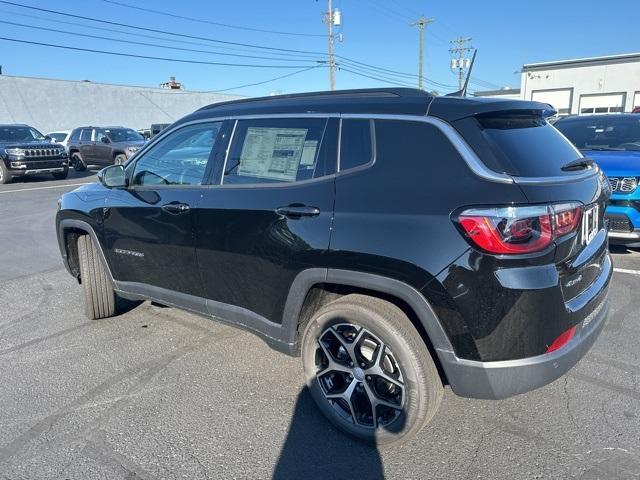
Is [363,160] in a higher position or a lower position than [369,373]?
higher

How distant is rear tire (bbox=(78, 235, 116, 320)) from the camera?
409cm

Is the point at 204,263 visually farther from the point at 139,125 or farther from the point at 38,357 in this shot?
the point at 139,125

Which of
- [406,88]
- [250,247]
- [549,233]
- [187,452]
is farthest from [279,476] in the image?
[406,88]

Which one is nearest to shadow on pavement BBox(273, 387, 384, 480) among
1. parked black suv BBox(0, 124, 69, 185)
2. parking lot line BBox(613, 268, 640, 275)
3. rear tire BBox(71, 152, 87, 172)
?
parking lot line BBox(613, 268, 640, 275)

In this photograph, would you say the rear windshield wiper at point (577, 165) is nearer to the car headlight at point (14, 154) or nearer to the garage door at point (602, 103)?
the car headlight at point (14, 154)

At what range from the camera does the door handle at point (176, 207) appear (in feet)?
10.4

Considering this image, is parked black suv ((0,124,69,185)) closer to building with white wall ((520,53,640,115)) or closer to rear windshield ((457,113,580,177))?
rear windshield ((457,113,580,177))

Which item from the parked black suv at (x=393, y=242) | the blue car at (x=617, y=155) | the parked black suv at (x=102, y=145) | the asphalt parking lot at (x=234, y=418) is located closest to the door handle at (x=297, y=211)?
the parked black suv at (x=393, y=242)

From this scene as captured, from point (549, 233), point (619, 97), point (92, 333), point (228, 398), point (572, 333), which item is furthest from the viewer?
point (619, 97)

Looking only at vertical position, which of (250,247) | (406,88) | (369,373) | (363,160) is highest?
(406,88)

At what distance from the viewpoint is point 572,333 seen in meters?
2.26

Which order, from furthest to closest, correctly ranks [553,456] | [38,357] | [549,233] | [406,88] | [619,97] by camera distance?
[619,97], [38,357], [406,88], [553,456], [549,233]

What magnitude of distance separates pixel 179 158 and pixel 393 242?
77.1 inches

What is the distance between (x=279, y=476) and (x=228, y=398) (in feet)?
2.62
